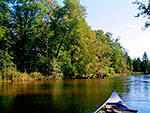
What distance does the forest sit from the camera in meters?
44.8

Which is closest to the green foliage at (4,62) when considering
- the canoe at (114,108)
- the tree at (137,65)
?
the canoe at (114,108)

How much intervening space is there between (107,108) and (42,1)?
129 feet

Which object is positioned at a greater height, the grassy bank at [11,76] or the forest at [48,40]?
the forest at [48,40]

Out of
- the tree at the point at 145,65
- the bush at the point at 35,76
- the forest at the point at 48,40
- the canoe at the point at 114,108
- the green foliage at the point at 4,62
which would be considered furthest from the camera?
the tree at the point at 145,65

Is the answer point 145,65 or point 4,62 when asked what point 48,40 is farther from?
point 145,65

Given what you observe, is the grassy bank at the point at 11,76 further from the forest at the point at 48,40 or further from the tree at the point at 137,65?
the tree at the point at 137,65

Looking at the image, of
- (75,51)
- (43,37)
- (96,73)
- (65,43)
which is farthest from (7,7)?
(96,73)

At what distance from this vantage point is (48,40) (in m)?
48.9

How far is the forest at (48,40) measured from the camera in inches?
1764

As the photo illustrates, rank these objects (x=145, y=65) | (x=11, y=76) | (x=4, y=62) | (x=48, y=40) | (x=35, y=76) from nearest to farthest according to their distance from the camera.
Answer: (x=11, y=76) < (x=4, y=62) < (x=35, y=76) < (x=48, y=40) < (x=145, y=65)

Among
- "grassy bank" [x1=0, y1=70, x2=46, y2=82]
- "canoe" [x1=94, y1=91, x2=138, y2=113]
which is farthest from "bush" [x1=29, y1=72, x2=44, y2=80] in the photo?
"canoe" [x1=94, y1=91, x2=138, y2=113]

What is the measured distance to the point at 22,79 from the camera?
3762cm

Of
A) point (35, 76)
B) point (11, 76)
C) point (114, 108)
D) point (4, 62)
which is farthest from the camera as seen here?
point (35, 76)

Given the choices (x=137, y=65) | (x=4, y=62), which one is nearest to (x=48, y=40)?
(x=4, y=62)
